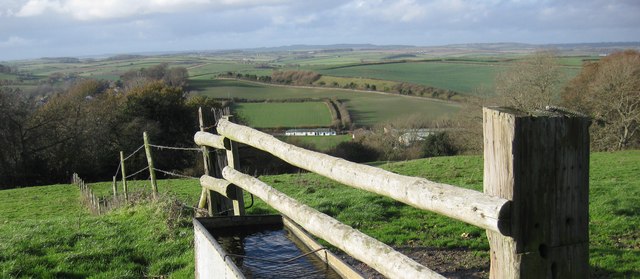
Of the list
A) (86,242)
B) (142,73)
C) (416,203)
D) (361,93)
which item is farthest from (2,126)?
(142,73)

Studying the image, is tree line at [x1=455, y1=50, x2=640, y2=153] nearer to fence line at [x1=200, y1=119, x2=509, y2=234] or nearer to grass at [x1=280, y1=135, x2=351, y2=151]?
grass at [x1=280, y1=135, x2=351, y2=151]

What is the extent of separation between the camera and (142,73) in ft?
244

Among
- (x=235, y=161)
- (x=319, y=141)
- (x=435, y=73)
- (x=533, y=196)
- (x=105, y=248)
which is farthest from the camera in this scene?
(x=435, y=73)

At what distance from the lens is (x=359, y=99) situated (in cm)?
5944

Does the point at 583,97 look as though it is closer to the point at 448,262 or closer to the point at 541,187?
the point at 448,262

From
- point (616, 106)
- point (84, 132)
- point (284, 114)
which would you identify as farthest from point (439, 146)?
point (84, 132)

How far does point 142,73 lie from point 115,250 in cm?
7249

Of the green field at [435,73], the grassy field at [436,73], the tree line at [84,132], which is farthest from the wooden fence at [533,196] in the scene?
the green field at [435,73]

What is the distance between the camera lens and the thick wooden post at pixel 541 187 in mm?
1973

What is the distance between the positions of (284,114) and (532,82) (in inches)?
1066

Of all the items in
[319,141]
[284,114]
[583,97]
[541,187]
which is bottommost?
[319,141]

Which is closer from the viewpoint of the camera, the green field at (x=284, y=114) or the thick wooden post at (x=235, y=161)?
the thick wooden post at (x=235, y=161)

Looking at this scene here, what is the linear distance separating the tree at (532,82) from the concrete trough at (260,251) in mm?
26729

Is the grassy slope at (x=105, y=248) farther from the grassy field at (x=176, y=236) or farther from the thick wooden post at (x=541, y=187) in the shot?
the thick wooden post at (x=541, y=187)
